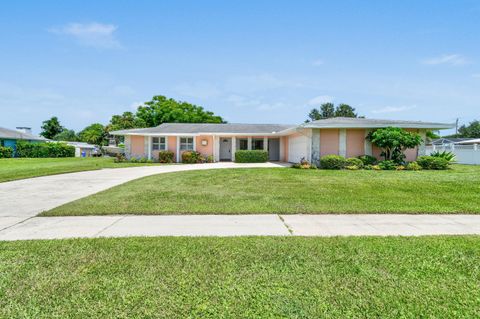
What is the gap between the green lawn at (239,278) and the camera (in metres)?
2.24

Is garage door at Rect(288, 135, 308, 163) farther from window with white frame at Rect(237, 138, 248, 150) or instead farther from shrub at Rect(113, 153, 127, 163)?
shrub at Rect(113, 153, 127, 163)

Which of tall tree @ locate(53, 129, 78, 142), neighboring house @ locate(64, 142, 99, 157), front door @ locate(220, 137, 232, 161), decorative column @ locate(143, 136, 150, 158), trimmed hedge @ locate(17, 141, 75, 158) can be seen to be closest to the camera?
decorative column @ locate(143, 136, 150, 158)

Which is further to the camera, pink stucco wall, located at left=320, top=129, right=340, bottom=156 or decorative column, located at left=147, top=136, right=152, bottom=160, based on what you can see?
decorative column, located at left=147, top=136, right=152, bottom=160

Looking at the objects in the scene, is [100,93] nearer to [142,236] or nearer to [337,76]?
[337,76]

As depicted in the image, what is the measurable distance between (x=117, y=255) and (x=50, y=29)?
1466 centimetres

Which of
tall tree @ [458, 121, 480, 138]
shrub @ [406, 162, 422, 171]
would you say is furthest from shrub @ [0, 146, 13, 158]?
tall tree @ [458, 121, 480, 138]

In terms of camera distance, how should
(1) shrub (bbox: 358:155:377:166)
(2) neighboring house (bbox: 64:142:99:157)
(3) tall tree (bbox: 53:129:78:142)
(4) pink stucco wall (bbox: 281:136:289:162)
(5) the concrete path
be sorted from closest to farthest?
(5) the concrete path < (1) shrub (bbox: 358:155:377:166) < (4) pink stucco wall (bbox: 281:136:289:162) < (2) neighboring house (bbox: 64:142:99:157) < (3) tall tree (bbox: 53:129:78:142)

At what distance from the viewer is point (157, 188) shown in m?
8.69

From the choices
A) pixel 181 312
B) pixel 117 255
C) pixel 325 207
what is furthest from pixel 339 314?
pixel 325 207

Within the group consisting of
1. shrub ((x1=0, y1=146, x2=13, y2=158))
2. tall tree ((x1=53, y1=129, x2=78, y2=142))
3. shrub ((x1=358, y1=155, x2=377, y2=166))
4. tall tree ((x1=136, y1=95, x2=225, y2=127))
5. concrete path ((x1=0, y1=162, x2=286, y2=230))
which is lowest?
concrete path ((x1=0, y1=162, x2=286, y2=230))

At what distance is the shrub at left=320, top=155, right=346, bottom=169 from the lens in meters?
15.7

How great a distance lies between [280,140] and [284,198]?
18.1 m

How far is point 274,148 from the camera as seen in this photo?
2516 centimetres

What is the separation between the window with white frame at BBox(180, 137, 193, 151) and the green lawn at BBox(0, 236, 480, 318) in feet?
64.8
